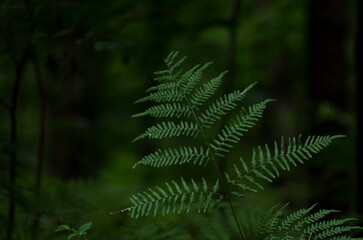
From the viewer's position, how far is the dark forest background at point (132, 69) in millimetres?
2533

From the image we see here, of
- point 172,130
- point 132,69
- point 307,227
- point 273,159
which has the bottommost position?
point 307,227

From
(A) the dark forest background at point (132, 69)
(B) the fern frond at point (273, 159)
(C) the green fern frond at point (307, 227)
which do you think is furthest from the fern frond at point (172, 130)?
(A) the dark forest background at point (132, 69)

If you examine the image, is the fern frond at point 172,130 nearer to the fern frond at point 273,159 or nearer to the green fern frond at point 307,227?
the fern frond at point 273,159

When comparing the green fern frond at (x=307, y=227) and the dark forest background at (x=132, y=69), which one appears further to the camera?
the dark forest background at (x=132, y=69)

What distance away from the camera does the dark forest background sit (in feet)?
8.31

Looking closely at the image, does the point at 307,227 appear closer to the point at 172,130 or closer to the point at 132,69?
the point at 172,130

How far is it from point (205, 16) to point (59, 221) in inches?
132

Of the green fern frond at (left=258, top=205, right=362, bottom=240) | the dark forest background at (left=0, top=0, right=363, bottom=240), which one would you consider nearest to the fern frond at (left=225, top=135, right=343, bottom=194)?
the green fern frond at (left=258, top=205, right=362, bottom=240)

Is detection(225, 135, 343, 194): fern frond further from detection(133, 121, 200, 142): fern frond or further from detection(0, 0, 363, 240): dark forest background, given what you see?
detection(0, 0, 363, 240): dark forest background

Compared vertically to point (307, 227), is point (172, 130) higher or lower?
higher

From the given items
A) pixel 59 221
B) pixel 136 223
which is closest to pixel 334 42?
pixel 136 223

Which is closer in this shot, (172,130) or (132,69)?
(172,130)

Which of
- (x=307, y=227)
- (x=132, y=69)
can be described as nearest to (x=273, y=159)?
(x=307, y=227)

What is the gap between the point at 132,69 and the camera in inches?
A: 242
